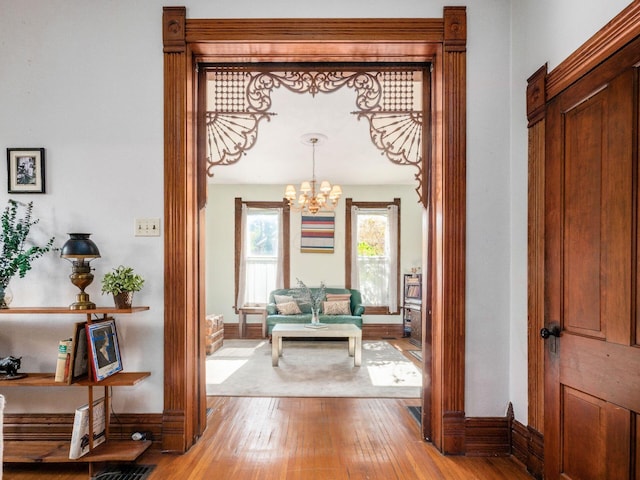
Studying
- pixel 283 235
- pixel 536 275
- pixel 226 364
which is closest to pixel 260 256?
pixel 283 235

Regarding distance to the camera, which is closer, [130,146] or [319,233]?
[130,146]

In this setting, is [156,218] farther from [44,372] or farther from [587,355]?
[587,355]

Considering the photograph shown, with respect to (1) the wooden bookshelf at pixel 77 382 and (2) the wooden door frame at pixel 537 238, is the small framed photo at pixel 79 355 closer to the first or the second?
(1) the wooden bookshelf at pixel 77 382

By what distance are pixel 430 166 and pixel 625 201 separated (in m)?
1.31

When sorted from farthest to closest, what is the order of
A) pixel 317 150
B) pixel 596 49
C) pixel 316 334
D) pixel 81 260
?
pixel 317 150 → pixel 316 334 → pixel 81 260 → pixel 596 49

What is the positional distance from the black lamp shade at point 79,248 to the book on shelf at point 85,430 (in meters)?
0.90

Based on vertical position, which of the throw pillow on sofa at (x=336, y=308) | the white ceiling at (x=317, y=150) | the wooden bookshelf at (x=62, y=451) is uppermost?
the white ceiling at (x=317, y=150)

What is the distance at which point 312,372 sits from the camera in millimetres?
4863

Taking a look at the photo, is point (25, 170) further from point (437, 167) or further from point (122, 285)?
point (437, 167)

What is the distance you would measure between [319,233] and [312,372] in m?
3.29

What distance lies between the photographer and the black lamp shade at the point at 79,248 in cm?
240

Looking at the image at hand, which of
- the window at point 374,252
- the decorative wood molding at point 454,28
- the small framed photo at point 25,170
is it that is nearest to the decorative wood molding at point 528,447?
the decorative wood molding at point 454,28

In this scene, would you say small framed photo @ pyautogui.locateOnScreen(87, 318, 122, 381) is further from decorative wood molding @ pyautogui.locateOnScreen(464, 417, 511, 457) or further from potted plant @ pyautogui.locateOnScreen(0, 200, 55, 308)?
decorative wood molding @ pyautogui.locateOnScreen(464, 417, 511, 457)

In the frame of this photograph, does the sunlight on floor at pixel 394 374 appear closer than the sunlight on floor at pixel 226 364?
Yes
